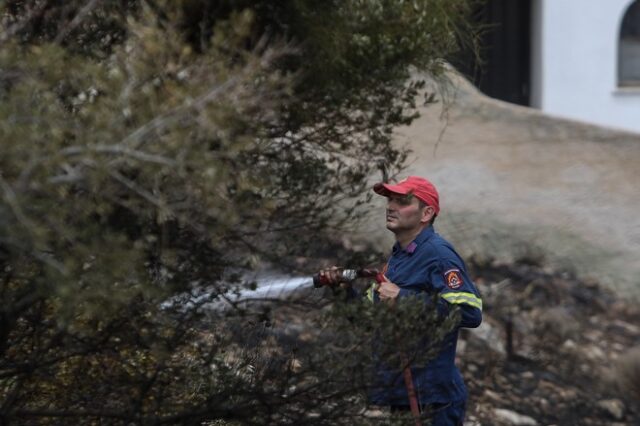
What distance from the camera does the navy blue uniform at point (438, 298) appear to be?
169 inches

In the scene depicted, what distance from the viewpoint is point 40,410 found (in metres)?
4.05

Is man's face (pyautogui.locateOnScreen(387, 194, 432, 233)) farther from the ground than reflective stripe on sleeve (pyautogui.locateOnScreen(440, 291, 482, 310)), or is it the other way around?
man's face (pyautogui.locateOnScreen(387, 194, 432, 233))

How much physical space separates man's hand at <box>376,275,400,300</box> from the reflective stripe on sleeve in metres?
0.17

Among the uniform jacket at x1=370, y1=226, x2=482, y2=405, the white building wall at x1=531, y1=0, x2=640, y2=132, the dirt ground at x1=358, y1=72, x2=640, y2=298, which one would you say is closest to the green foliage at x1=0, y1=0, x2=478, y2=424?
the uniform jacket at x1=370, y1=226, x2=482, y2=405

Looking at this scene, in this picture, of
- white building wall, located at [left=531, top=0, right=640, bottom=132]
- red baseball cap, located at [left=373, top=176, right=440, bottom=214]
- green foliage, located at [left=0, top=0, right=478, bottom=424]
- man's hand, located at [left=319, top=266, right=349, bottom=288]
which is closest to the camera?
green foliage, located at [left=0, top=0, right=478, bottom=424]

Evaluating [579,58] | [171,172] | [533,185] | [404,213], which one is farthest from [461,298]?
[579,58]

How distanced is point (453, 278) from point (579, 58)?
864cm

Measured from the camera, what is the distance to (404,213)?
4543 mm

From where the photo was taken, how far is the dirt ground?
364 inches

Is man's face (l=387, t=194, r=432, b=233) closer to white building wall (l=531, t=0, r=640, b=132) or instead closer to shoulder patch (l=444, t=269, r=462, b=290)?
shoulder patch (l=444, t=269, r=462, b=290)

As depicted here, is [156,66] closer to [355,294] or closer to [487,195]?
[355,294]

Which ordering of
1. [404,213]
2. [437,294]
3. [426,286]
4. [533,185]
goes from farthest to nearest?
[533,185]
[404,213]
[426,286]
[437,294]

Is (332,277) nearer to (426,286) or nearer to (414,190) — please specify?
(426,286)

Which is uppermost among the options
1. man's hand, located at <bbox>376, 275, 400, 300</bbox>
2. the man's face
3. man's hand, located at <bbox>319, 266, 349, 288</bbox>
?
the man's face
